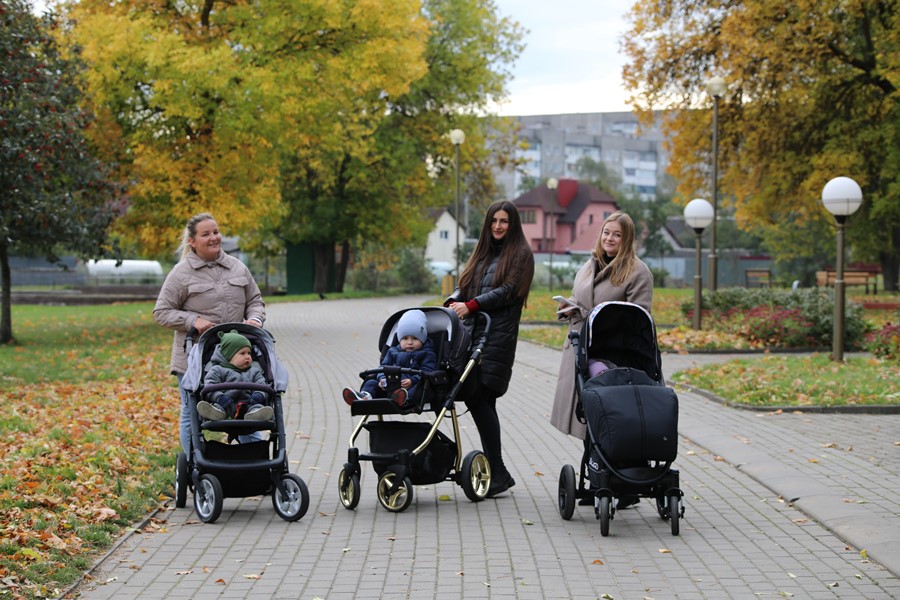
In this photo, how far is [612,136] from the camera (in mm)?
175875

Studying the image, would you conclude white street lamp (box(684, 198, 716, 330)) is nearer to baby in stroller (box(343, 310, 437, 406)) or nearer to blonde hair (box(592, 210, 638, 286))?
blonde hair (box(592, 210, 638, 286))

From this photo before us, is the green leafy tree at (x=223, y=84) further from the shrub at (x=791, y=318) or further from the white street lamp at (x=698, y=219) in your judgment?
the shrub at (x=791, y=318)

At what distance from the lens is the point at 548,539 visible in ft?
22.5

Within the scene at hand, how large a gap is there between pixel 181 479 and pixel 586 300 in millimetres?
2836

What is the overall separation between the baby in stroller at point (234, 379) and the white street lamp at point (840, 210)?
11.0 m

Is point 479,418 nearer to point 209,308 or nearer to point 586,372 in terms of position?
point 586,372

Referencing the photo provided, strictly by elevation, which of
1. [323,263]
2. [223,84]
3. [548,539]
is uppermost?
[223,84]

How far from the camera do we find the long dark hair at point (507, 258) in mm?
Answer: 7969

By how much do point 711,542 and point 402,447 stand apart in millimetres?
2002

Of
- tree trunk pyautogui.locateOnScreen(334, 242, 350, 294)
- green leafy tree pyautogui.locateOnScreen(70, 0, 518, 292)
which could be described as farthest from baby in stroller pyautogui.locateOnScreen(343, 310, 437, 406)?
tree trunk pyautogui.locateOnScreen(334, 242, 350, 294)

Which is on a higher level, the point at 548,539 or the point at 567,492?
the point at 567,492

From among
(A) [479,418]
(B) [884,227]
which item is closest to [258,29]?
(A) [479,418]

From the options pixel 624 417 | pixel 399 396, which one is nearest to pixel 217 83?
pixel 399 396

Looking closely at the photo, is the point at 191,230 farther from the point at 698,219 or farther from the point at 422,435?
the point at 698,219
